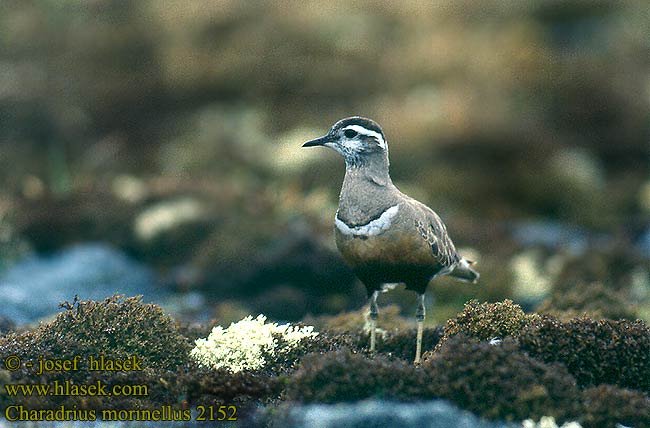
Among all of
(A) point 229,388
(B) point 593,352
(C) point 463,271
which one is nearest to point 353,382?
(A) point 229,388

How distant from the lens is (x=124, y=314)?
28.1 ft

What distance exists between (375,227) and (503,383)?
6.64 ft

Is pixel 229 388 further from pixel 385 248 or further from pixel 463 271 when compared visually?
pixel 463 271

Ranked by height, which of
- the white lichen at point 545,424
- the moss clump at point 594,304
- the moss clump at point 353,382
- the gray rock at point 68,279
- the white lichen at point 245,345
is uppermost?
the gray rock at point 68,279

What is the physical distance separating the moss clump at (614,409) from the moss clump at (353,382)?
1.20 metres

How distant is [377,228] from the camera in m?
8.59

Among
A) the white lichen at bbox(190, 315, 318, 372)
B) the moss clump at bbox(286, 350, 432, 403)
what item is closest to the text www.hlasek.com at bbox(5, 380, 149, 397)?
the white lichen at bbox(190, 315, 318, 372)

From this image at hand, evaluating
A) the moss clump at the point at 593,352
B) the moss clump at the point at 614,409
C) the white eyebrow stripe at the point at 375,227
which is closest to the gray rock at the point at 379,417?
the moss clump at the point at 614,409

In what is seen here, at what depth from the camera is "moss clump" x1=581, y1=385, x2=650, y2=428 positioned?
7.13 meters

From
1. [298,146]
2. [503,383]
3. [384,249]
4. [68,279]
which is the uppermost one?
[298,146]

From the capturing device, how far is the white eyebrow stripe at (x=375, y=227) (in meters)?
8.58

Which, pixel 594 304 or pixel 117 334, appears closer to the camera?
pixel 117 334

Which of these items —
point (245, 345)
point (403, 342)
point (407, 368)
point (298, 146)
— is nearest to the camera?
point (407, 368)

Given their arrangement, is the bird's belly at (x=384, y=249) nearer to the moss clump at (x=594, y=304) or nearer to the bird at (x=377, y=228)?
the bird at (x=377, y=228)
